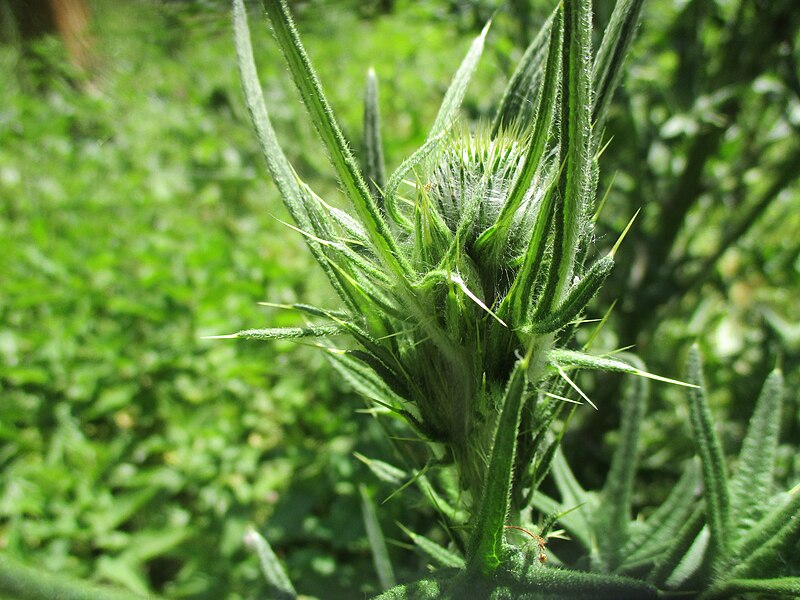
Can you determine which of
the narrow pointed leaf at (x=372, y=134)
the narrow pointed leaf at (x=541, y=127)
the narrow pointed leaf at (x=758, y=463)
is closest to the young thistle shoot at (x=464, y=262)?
the narrow pointed leaf at (x=541, y=127)

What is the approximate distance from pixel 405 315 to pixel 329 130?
16 cm

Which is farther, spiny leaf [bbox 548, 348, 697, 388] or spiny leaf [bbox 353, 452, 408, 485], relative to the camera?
spiny leaf [bbox 353, 452, 408, 485]

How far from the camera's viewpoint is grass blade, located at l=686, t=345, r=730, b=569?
63 cm

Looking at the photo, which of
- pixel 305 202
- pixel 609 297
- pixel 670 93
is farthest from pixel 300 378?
pixel 305 202

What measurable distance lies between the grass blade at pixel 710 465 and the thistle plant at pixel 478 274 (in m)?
0.16

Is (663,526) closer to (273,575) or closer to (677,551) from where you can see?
(677,551)

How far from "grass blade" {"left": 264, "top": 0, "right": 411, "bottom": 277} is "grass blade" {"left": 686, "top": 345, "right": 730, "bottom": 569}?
397mm

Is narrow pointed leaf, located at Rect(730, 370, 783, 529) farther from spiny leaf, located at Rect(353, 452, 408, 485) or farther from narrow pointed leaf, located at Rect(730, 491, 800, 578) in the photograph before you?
spiny leaf, located at Rect(353, 452, 408, 485)

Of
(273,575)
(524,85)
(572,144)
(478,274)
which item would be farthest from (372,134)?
(273,575)

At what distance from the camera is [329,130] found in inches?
17.9

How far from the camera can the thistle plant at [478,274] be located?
0.43 meters

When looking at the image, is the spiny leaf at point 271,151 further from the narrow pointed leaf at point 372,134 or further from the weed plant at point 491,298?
the narrow pointed leaf at point 372,134

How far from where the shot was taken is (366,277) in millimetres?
547

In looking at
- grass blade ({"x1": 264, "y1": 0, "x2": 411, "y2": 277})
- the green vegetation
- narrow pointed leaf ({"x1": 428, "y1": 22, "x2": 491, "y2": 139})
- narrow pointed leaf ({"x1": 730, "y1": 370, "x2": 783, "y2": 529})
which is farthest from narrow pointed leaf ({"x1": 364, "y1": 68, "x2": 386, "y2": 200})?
narrow pointed leaf ({"x1": 730, "y1": 370, "x2": 783, "y2": 529})
